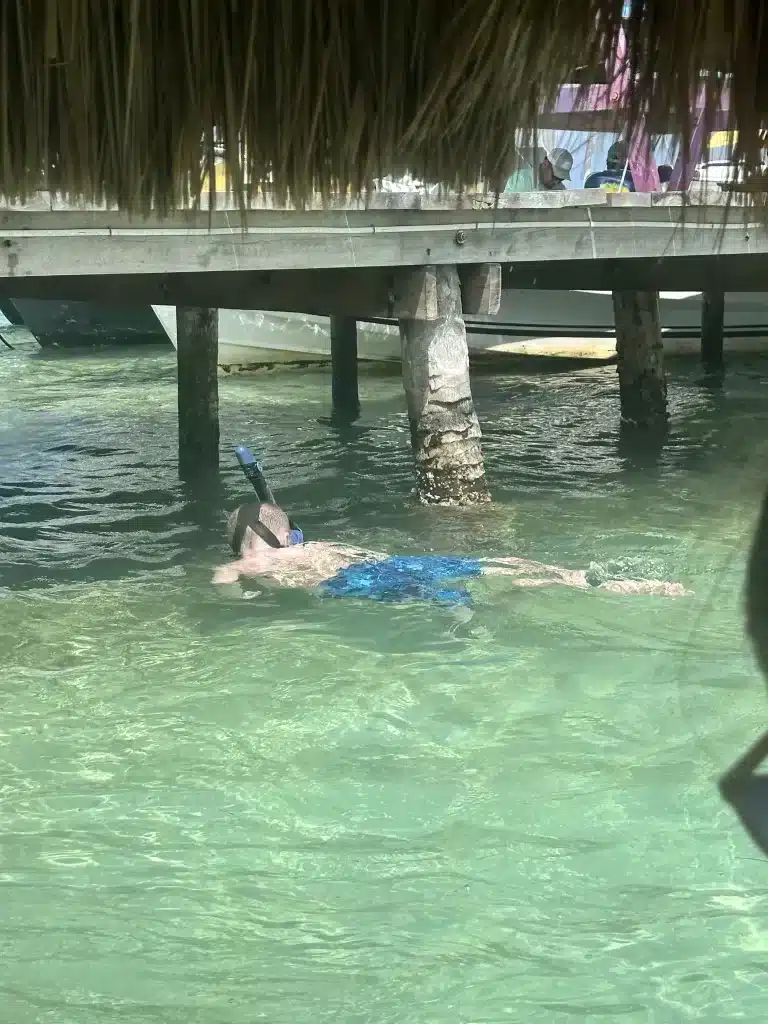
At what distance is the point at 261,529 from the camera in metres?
7.28

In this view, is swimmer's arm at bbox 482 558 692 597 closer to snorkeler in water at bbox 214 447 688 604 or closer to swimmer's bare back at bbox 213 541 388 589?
snorkeler in water at bbox 214 447 688 604

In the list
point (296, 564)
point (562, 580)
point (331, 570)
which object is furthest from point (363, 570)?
point (562, 580)

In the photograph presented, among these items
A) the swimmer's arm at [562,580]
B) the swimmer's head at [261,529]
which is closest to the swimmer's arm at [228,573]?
the swimmer's head at [261,529]

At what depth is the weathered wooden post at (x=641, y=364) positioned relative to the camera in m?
12.0

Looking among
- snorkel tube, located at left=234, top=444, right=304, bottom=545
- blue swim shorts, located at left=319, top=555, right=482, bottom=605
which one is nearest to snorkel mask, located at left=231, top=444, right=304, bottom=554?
snorkel tube, located at left=234, top=444, right=304, bottom=545

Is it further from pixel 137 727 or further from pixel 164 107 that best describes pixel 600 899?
pixel 164 107

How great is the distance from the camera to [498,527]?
830 centimetres

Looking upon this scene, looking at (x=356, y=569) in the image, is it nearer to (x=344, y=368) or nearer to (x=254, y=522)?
(x=254, y=522)

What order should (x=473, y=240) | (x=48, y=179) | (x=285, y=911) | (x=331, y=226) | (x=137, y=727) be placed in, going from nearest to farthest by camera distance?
(x=48, y=179) < (x=285, y=911) < (x=137, y=727) < (x=331, y=226) < (x=473, y=240)

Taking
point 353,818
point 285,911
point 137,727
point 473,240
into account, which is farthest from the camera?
point 473,240

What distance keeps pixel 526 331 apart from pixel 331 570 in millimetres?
11845

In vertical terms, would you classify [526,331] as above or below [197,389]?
above

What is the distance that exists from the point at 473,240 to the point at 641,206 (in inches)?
50.5

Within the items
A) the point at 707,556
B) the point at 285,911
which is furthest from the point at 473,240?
the point at 285,911
